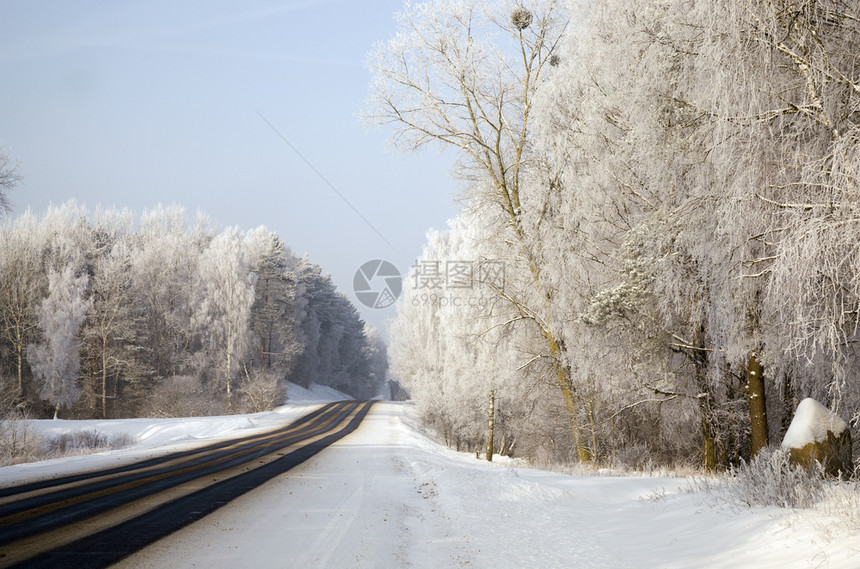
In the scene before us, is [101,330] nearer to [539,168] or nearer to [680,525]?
[539,168]

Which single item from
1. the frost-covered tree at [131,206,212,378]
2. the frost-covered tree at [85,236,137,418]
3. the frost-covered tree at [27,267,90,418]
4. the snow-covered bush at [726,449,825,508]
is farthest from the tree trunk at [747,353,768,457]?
the frost-covered tree at [131,206,212,378]

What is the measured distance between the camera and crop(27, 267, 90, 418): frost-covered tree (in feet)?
124

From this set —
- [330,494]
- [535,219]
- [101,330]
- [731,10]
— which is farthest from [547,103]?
[101,330]

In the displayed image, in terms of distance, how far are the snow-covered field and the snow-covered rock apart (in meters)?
1.43

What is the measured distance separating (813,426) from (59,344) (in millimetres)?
43754

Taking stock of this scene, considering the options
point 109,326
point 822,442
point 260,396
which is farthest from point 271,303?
point 822,442

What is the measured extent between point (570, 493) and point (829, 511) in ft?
13.3

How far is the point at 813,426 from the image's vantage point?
6.74 m

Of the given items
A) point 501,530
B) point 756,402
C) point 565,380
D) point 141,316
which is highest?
point 141,316

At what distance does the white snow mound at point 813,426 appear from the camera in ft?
21.9

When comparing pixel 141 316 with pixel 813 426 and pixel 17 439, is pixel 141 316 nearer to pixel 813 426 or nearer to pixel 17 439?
pixel 17 439

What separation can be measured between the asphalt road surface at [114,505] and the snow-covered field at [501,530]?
16.8 inches

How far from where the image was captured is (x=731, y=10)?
686 centimetres

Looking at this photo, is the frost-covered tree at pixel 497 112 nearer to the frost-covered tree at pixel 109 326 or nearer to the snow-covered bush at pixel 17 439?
the snow-covered bush at pixel 17 439
